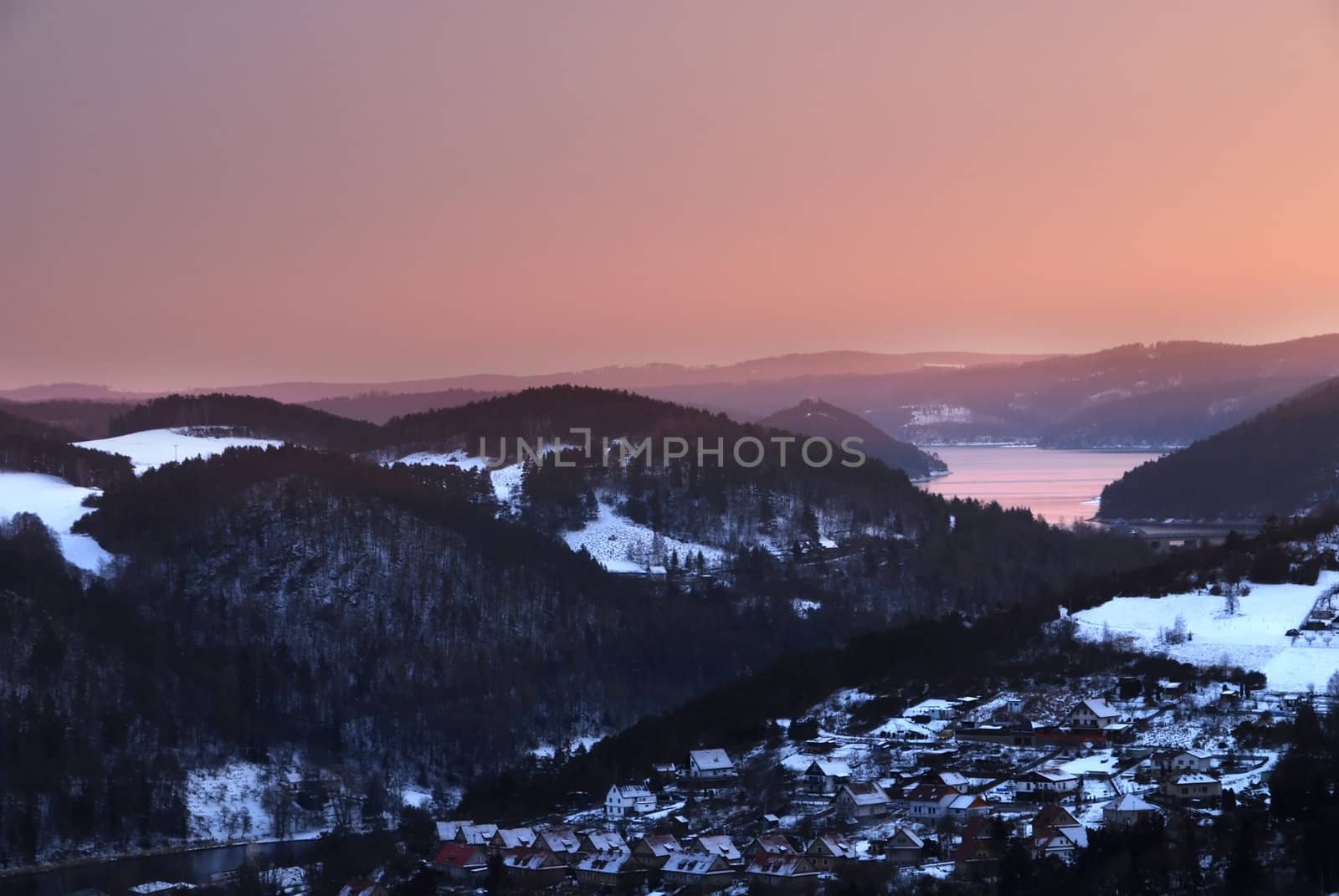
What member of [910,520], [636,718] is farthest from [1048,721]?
[910,520]

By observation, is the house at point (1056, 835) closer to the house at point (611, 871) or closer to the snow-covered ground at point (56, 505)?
the house at point (611, 871)

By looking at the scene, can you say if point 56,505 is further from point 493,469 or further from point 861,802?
point 861,802

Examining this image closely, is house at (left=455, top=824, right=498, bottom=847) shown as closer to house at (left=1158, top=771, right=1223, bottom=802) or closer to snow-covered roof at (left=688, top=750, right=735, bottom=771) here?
snow-covered roof at (left=688, top=750, right=735, bottom=771)

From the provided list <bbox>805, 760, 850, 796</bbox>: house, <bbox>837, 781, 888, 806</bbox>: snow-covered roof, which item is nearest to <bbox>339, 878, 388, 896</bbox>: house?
<bbox>837, 781, 888, 806</bbox>: snow-covered roof

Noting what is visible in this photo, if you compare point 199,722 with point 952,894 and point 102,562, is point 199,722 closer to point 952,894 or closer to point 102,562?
point 102,562

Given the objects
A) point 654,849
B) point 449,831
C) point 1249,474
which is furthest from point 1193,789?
point 1249,474

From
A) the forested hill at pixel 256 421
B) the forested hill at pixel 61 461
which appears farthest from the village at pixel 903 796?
the forested hill at pixel 256 421
